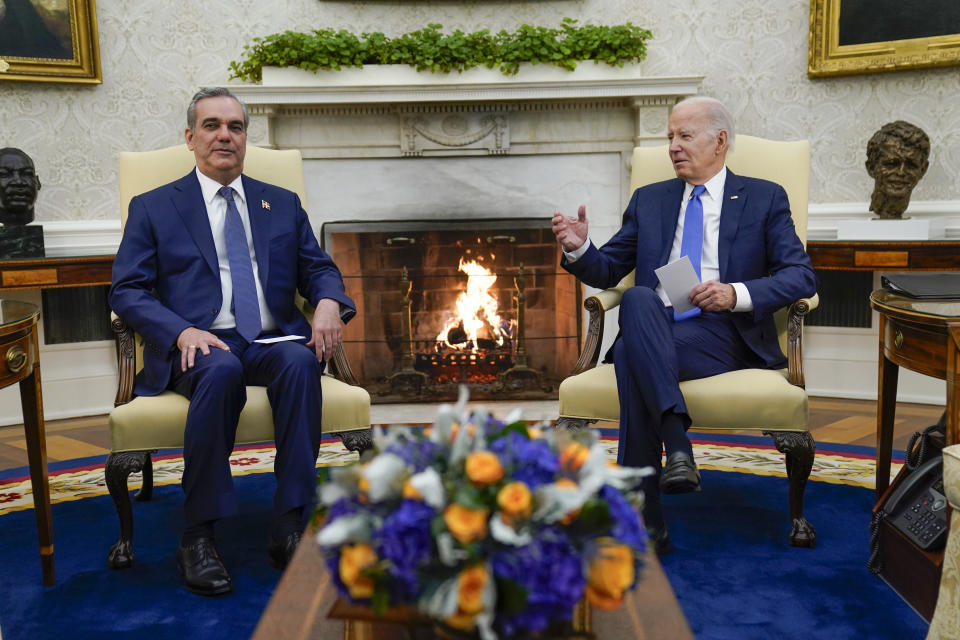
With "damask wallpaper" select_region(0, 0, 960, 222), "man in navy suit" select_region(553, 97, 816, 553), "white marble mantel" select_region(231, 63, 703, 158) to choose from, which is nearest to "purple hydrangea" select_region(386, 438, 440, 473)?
"man in navy suit" select_region(553, 97, 816, 553)

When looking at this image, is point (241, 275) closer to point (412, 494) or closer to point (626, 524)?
point (412, 494)

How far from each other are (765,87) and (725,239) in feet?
6.87

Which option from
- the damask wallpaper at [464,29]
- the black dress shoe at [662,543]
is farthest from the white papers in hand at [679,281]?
the damask wallpaper at [464,29]

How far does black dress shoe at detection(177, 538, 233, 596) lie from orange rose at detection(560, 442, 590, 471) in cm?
143

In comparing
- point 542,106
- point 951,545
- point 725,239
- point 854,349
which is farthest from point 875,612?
point 542,106

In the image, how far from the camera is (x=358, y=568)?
1.05 m

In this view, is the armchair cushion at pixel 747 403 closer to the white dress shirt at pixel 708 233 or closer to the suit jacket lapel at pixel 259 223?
the white dress shirt at pixel 708 233

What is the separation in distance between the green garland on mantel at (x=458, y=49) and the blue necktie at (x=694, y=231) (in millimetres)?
1596

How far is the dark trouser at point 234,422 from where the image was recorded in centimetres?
225

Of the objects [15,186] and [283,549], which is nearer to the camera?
[283,549]

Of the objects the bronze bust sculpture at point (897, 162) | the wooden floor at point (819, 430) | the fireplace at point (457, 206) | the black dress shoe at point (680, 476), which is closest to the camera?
the black dress shoe at point (680, 476)

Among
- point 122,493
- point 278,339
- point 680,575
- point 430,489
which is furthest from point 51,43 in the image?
point 430,489

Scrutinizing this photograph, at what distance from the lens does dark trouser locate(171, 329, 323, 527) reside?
2.25 m

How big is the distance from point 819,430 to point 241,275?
8.70 ft
